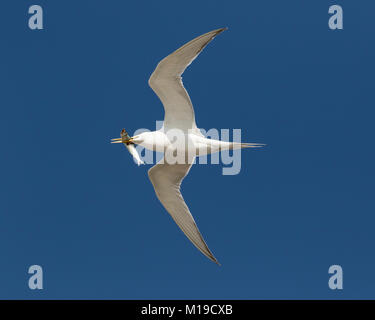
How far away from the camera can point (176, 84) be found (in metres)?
15.7

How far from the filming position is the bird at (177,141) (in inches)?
606

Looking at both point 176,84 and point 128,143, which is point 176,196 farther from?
point 176,84

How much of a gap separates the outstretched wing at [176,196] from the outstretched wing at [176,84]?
1.14 metres

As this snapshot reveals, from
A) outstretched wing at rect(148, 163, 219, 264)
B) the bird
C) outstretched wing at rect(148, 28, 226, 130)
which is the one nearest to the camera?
outstretched wing at rect(148, 28, 226, 130)

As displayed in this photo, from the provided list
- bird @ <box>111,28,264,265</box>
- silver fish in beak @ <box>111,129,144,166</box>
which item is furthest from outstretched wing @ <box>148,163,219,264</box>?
silver fish in beak @ <box>111,129,144,166</box>

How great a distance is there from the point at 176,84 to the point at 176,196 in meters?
2.66

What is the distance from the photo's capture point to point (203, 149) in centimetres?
1617

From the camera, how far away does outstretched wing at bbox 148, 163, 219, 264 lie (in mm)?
16922

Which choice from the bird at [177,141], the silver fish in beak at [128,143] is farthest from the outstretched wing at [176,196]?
the silver fish in beak at [128,143]

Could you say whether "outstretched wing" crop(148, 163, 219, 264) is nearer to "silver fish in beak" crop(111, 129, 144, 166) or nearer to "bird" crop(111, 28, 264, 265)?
"bird" crop(111, 28, 264, 265)

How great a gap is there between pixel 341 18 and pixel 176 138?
405 centimetres

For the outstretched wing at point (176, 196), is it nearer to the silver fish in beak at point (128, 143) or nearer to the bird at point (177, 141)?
the bird at point (177, 141)

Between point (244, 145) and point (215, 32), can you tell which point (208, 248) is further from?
point (215, 32)

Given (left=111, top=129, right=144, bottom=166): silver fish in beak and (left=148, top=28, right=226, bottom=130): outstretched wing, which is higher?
(left=148, top=28, right=226, bottom=130): outstretched wing
